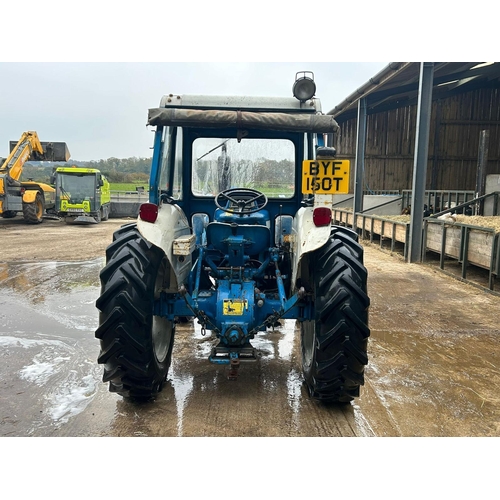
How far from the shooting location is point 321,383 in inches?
124

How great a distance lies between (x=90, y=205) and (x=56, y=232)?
3166mm

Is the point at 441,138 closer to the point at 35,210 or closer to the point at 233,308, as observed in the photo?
the point at 35,210

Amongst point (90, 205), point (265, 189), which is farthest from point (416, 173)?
point (90, 205)

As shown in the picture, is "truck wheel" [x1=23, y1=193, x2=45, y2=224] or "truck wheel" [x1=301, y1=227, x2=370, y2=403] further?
"truck wheel" [x1=23, y1=193, x2=45, y2=224]

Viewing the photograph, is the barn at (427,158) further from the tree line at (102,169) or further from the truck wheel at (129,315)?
the tree line at (102,169)

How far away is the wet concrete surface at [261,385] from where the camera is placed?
3035 millimetres

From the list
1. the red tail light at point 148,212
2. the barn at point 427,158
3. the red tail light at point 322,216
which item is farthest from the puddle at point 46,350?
the barn at point 427,158

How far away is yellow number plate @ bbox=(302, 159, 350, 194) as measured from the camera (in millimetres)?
3160

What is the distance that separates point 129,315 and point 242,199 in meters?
1.74

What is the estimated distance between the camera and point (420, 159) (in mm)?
10211

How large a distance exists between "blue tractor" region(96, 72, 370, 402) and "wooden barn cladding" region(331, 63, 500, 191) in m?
17.3

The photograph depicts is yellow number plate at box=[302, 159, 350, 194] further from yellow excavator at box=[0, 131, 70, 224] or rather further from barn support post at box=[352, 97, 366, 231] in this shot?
yellow excavator at box=[0, 131, 70, 224]

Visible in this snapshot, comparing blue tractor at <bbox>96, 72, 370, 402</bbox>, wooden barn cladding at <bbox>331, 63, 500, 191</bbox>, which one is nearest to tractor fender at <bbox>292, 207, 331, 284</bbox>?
blue tractor at <bbox>96, 72, 370, 402</bbox>

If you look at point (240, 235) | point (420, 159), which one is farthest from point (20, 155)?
point (240, 235)
